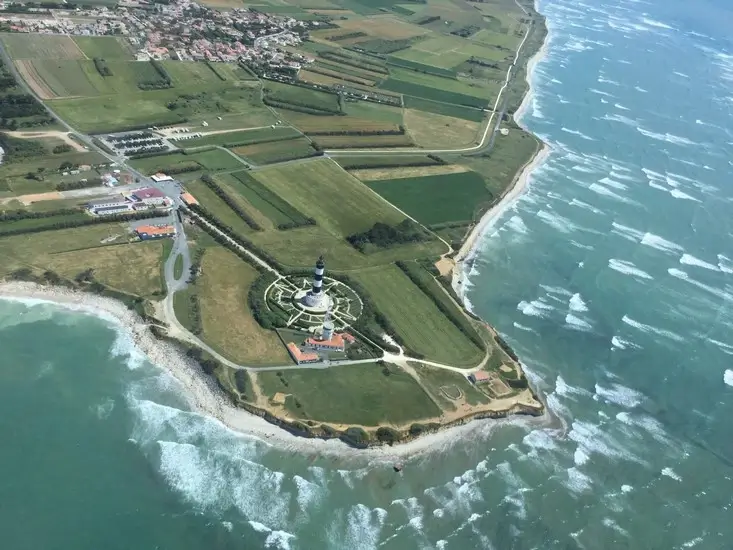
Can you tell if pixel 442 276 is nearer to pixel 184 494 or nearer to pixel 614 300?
pixel 614 300

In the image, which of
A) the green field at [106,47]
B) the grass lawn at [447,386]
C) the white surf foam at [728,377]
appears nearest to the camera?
the grass lawn at [447,386]

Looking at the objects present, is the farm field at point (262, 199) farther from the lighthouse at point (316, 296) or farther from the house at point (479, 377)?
the house at point (479, 377)

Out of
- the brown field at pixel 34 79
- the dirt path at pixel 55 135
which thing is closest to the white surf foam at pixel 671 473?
the dirt path at pixel 55 135

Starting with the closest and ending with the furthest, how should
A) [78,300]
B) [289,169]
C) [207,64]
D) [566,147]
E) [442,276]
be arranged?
[78,300]
[442,276]
[289,169]
[566,147]
[207,64]

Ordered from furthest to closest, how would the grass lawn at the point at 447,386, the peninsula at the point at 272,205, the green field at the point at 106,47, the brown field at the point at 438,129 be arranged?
the green field at the point at 106,47
the brown field at the point at 438,129
the peninsula at the point at 272,205
the grass lawn at the point at 447,386

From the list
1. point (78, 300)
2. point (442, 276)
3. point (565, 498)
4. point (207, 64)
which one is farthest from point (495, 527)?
point (207, 64)

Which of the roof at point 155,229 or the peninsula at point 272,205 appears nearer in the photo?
the peninsula at point 272,205
